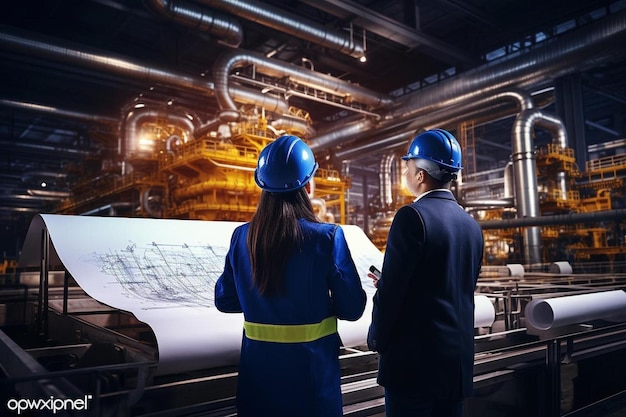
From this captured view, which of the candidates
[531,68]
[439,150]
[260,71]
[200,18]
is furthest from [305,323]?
[260,71]

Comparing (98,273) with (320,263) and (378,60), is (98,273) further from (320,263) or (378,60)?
(378,60)

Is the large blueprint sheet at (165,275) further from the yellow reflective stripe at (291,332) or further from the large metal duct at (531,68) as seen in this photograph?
the large metal duct at (531,68)

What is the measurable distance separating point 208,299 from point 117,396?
0.74m

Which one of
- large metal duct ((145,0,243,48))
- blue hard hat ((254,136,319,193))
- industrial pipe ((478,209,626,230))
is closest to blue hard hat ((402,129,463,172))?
blue hard hat ((254,136,319,193))

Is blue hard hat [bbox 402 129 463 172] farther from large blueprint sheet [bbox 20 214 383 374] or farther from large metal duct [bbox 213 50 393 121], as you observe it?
large metal duct [bbox 213 50 393 121]

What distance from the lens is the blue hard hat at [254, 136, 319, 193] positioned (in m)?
1.35

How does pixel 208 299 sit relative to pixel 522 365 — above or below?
above

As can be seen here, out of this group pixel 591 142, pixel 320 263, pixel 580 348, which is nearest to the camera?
pixel 320 263

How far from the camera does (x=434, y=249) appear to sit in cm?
137

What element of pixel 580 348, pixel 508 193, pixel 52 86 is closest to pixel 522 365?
pixel 580 348

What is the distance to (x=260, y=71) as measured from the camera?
1203cm

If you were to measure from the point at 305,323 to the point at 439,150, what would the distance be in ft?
2.44

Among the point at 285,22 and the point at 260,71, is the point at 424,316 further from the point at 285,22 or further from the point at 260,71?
the point at 260,71

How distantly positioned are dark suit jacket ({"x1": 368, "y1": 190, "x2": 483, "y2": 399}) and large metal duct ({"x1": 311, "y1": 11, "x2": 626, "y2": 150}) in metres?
10.1
